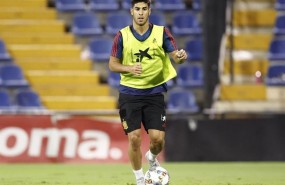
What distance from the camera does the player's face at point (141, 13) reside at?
8.80 metres

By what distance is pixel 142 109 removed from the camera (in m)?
9.13

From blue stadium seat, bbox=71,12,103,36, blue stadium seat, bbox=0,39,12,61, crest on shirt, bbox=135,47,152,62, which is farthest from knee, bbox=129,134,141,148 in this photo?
blue stadium seat, bbox=71,12,103,36

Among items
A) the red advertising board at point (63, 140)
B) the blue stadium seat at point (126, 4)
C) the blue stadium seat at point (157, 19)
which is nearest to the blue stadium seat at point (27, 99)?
the red advertising board at point (63, 140)

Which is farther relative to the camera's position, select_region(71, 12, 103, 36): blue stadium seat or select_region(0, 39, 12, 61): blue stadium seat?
select_region(71, 12, 103, 36): blue stadium seat

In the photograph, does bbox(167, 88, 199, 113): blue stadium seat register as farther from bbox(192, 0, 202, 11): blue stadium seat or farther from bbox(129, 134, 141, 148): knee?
bbox(129, 134, 141, 148): knee

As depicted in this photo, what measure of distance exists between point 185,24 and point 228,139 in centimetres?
514

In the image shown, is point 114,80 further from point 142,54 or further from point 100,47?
point 142,54

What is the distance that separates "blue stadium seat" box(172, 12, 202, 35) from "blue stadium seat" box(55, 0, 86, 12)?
2.45m

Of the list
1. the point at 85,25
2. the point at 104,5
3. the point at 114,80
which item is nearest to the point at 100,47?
the point at 85,25

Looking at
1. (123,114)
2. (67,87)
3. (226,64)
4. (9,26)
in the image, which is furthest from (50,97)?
(123,114)

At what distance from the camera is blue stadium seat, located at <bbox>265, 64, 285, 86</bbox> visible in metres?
19.0

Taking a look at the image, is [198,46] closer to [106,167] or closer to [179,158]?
[179,158]

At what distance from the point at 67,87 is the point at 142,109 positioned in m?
10.2

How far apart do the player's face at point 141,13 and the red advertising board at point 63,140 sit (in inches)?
286
